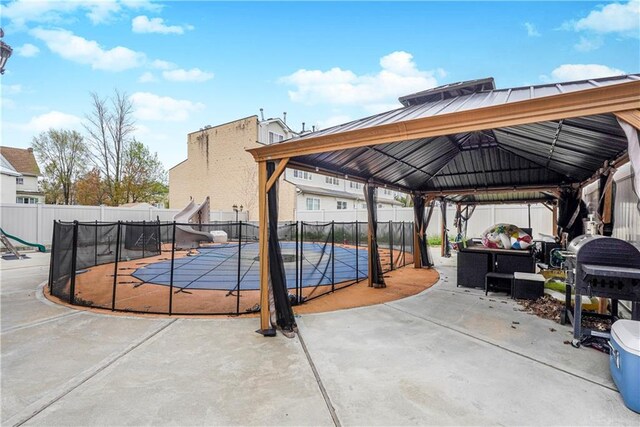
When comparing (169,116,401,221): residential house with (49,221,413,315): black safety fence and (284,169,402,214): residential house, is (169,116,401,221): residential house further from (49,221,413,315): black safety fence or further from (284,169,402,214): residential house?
(49,221,413,315): black safety fence

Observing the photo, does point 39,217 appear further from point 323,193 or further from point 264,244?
point 323,193

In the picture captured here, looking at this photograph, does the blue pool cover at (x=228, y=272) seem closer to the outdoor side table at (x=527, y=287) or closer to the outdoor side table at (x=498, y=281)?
the outdoor side table at (x=498, y=281)

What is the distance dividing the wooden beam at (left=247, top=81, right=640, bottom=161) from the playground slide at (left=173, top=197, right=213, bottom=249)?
10.0 metres

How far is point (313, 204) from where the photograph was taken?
2169 centimetres

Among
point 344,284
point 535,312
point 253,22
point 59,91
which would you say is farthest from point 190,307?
point 59,91

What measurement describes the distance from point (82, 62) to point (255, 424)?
46.9ft

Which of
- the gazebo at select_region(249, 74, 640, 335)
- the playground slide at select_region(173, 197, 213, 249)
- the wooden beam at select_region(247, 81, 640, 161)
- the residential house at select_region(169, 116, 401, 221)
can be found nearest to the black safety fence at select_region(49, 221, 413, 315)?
the gazebo at select_region(249, 74, 640, 335)

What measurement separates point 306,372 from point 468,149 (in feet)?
19.3

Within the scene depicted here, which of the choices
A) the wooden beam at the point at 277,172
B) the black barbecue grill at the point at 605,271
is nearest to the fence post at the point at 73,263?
the wooden beam at the point at 277,172

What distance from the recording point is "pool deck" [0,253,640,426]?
93.8 inches

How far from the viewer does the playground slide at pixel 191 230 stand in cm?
1360

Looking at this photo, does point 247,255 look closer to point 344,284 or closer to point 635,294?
point 344,284

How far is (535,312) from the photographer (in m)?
5.13

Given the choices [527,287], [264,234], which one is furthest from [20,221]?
[527,287]
